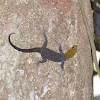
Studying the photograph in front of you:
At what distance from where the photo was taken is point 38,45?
1129 mm

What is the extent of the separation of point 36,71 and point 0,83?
0.16 meters

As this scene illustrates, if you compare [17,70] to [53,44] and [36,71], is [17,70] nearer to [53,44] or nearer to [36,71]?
[36,71]

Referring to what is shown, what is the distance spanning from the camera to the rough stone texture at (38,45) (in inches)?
43.7

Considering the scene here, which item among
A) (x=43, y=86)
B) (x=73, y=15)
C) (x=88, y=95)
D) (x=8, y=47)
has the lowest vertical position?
(x=88, y=95)

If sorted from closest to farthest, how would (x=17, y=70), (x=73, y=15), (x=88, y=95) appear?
1. (x=17, y=70)
2. (x=73, y=15)
3. (x=88, y=95)

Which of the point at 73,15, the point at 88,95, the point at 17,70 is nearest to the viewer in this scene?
the point at 17,70

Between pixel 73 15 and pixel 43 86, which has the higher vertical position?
pixel 73 15

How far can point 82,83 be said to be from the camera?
1.27 metres

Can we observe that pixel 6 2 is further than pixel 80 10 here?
No

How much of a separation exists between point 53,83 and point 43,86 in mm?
48

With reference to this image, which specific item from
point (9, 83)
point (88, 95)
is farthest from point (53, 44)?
point (88, 95)

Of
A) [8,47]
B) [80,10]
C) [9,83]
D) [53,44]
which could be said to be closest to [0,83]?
[9,83]

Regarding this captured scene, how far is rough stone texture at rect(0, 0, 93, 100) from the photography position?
43.7 inches

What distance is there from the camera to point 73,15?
124 centimetres
